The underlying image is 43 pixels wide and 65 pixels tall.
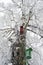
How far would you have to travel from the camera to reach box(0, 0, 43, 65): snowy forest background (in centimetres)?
157

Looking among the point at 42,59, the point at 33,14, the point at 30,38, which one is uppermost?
the point at 33,14

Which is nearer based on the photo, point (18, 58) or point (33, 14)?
point (18, 58)

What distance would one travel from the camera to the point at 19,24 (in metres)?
1.71

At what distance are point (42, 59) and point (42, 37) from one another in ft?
0.65

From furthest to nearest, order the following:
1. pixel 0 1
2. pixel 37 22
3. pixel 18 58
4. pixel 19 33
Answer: pixel 0 1 → pixel 37 22 → pixel 19 33 → pixel 18 58

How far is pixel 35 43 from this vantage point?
1632mm

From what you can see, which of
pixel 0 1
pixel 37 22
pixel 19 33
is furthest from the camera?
pixel 0 1

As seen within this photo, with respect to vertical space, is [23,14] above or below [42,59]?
above

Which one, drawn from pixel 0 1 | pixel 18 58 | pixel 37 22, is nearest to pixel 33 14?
pixel 37 22

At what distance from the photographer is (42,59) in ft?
5.10

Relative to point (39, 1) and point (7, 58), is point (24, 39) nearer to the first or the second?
point (7, 58)

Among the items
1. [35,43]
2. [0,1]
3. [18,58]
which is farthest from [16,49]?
[0,1]

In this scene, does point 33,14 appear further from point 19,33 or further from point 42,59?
point 42,59

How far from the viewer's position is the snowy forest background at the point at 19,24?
157cm
